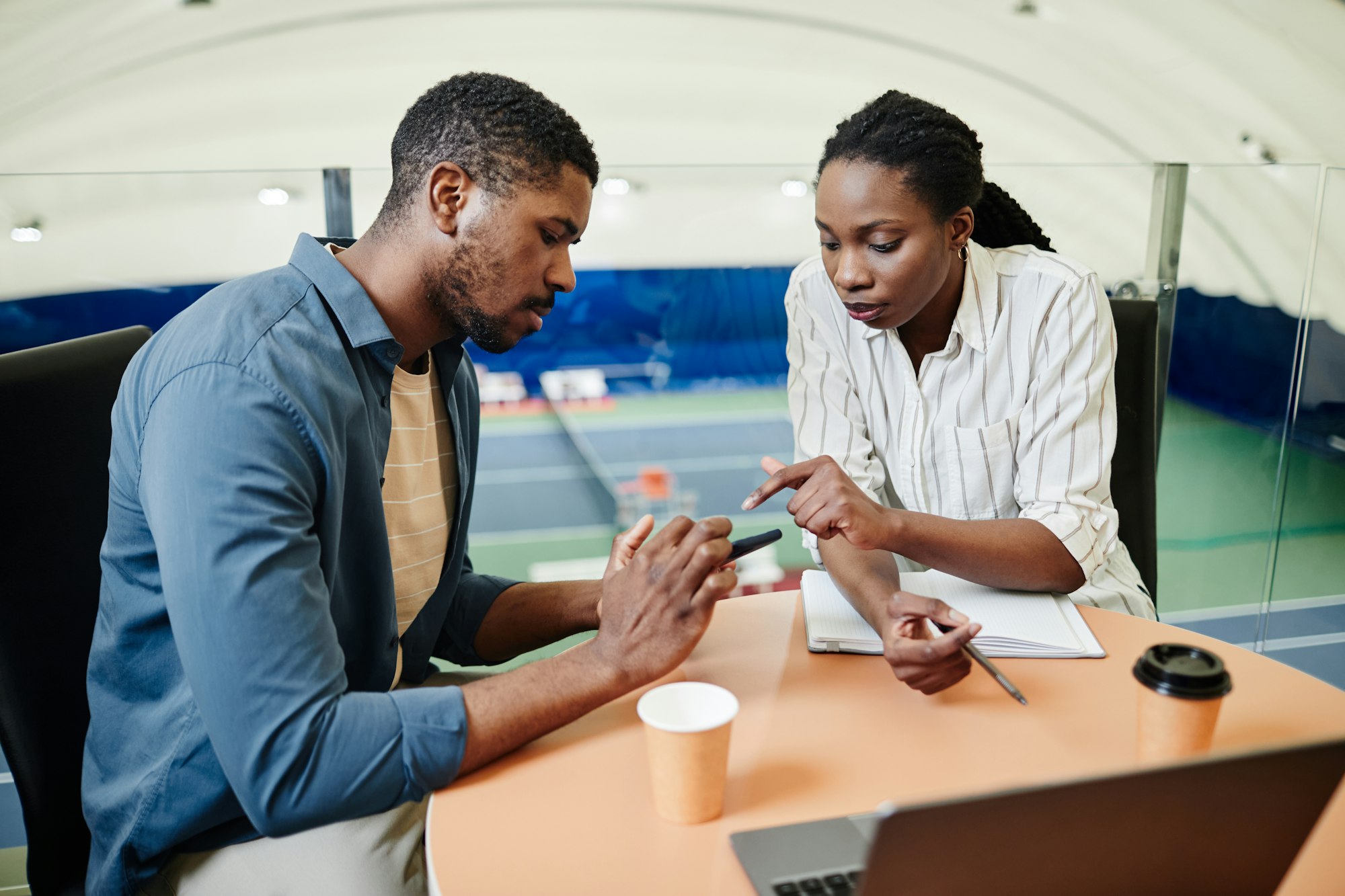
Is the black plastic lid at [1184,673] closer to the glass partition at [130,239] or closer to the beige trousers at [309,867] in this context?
the beige trousers at [309,867]

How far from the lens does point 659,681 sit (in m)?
1.12

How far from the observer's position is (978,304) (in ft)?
5.50

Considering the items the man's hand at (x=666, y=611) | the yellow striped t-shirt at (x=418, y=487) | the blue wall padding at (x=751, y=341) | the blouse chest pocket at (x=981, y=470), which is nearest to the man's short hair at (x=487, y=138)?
the yellow striped t-shirt at (x=418, y=487)

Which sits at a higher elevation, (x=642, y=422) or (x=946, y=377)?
(x=946, y=377)

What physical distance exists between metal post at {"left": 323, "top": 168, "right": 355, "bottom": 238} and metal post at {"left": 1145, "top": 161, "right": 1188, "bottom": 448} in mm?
2199

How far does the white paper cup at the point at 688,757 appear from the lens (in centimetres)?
79

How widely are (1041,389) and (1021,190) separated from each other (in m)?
1.31

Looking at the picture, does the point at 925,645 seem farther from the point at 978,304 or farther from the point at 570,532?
the point at 570,532

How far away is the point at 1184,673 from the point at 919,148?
1010 millimetres

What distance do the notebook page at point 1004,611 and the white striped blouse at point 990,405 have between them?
17cm

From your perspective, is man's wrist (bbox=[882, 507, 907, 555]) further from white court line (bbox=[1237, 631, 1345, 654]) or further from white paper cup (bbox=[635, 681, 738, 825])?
white court line (bbox=[1237, 631, 1345, 654])

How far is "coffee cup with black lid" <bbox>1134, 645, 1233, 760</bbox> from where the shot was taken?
790 millimetres

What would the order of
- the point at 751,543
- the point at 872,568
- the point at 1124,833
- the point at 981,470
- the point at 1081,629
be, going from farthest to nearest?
the point at 981,470 → the point at 872,568 → the point at 1081,629 → the point at 751,543 → the point at 1124,833

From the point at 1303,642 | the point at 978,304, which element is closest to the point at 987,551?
the point at 978,304
